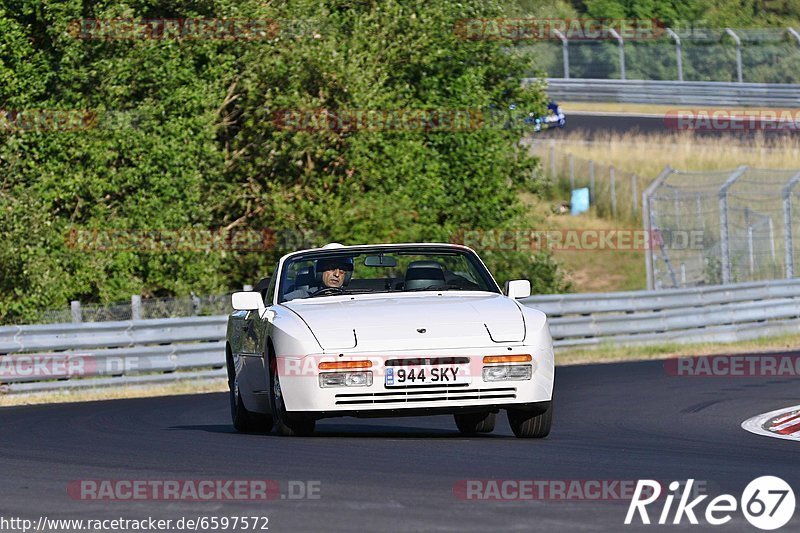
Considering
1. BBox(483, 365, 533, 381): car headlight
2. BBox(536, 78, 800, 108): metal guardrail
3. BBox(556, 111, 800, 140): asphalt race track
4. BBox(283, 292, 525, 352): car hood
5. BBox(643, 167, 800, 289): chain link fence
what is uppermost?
BBox(536, 78, 800, 108): metal guardrail

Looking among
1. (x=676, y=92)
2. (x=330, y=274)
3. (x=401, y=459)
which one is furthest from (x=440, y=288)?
(x=676, y=92)

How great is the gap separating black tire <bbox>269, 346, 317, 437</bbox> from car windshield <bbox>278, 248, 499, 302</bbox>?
0.95m

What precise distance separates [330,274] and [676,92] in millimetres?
37869

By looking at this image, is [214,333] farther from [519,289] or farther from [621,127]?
[621,127]

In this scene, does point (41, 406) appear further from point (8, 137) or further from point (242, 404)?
point (8, 137)

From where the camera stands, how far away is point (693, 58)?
171 ft

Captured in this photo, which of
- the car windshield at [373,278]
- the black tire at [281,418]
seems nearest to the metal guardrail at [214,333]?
the car windshield at [373,278]

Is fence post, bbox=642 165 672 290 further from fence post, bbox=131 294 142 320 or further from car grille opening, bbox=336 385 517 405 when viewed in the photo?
car grille opening, bbox=336 385 517 405

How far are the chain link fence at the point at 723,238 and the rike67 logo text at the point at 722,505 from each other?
19.4m

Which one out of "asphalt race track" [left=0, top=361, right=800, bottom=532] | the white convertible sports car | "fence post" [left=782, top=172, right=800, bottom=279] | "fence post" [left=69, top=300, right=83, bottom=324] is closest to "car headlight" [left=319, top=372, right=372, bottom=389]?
the white convertible sports car

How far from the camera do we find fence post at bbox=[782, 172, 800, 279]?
2641cm

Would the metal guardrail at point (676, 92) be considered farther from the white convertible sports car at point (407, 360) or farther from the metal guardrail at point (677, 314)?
the white convertible sports car at point (407, 360)

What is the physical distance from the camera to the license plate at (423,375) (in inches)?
393

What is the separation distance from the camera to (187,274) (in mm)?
25234
